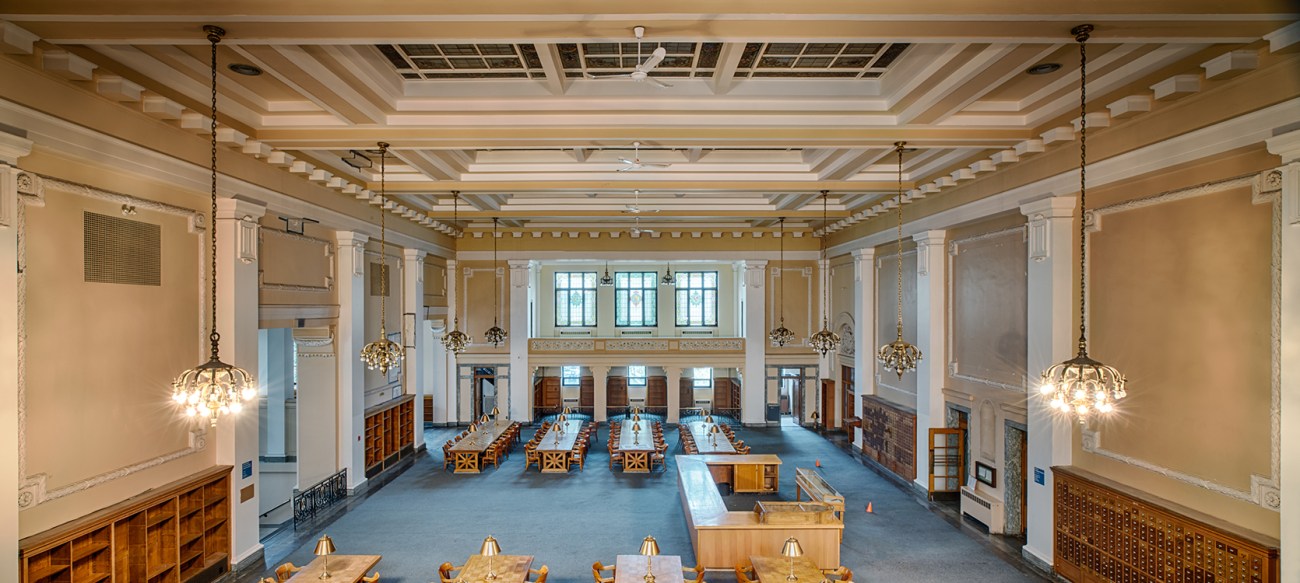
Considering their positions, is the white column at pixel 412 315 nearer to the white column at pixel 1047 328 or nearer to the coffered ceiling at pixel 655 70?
the coffered ceiling at pixel 655 70

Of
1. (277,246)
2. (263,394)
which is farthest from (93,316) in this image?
(263,394)

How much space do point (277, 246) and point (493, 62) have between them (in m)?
5.32

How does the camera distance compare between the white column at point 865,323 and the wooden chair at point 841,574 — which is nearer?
the wooden chair at point 841,574

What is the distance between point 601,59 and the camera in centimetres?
624

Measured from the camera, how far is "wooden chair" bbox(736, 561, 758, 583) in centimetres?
712

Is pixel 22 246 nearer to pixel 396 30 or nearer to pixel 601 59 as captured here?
pixel 396 30

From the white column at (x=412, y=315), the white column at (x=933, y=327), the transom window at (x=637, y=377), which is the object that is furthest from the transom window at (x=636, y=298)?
the white column at (x=933, y=327)

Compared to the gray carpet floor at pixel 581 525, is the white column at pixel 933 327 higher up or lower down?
higher up

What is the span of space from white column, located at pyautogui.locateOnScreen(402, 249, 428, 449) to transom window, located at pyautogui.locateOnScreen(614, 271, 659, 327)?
928 cm

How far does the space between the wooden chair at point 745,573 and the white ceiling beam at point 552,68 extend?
5884 mm

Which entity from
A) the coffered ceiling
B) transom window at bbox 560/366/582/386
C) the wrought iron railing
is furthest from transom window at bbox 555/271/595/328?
the coffered ceiling

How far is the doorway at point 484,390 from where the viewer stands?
1952cm

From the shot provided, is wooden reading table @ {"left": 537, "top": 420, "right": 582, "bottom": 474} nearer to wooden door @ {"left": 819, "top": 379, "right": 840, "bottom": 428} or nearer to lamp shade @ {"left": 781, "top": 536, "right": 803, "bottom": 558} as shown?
lamp shade @ {"left": 781, "top": 536, "right": 803, "bottom": 558}

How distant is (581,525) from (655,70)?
23.9 ft
